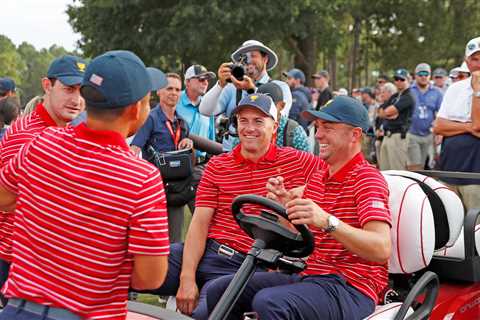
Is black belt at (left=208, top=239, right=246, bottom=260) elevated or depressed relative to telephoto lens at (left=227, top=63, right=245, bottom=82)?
depressed

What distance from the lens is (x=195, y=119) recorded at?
6.70 m

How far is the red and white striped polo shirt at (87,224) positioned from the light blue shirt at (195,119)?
4551mm

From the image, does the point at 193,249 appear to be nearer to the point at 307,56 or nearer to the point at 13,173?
the point at 13,173

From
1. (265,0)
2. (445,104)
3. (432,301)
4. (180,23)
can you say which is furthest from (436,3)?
(432,301)

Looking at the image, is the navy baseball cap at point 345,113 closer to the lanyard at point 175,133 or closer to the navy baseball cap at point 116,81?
the navy baseball cap at point 116,81

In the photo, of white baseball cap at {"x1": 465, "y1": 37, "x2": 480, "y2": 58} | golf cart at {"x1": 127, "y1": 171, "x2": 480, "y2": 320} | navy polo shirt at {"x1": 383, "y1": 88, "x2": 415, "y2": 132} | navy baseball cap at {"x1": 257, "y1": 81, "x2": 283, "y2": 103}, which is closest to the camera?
golf cart at {"x1": 127, "y1": 171, "x2": 480, "y2": 320}

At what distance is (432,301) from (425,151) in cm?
835

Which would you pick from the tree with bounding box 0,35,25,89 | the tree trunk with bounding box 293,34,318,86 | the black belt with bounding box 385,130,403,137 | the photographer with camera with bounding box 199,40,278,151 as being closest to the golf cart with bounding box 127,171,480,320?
the photographer with camera with bounding box 199,40,278,151

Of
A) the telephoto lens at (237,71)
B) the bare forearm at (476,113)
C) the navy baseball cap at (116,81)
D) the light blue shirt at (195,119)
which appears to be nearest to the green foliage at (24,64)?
the light blue shirt at (195,119)

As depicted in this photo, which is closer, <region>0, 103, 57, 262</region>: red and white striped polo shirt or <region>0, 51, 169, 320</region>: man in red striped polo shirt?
<region>0, 51, 169, 320</region>: man in red striped polo shirt

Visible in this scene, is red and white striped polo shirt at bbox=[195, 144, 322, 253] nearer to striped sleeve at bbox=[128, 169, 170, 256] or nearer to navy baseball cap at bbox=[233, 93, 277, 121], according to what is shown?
navy baseball cap at bbox=[233, 93, 277, 121]

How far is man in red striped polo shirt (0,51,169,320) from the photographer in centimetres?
199

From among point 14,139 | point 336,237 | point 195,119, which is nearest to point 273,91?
point 336,237

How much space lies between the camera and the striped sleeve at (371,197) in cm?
300
